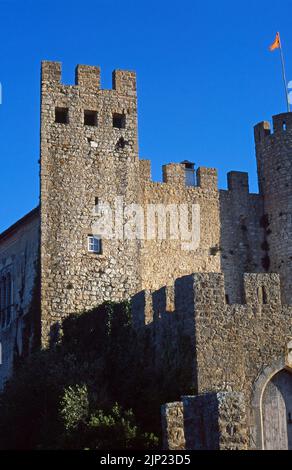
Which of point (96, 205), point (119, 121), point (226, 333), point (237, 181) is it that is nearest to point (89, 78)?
point (119, 121)

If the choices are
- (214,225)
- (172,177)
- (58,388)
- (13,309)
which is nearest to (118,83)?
(172,177)

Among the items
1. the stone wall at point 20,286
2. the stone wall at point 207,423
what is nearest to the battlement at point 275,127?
the stone wall at point 20,286

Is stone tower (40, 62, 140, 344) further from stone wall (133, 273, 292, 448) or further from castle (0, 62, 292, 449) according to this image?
stone wall (133, 273, 292, 448)

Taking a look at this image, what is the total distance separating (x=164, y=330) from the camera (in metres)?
24.6

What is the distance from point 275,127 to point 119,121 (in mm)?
6239

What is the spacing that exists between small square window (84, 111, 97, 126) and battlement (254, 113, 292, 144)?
6.88m

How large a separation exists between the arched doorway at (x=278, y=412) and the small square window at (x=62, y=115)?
44.8 ft

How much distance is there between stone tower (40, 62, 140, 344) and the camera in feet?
104

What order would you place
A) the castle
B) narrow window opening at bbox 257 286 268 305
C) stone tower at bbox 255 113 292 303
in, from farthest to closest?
stone tower at bbox 255 113 292 303, narrow window opening at bbox 257 286 268 305, the castle

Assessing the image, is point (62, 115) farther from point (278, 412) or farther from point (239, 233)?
point (278, 412)

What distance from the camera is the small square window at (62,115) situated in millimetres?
33562

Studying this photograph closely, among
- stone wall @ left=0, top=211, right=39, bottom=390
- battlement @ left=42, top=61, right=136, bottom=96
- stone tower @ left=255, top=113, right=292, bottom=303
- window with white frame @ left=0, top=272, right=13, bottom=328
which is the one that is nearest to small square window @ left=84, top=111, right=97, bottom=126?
battlement @ left=42, top=61, right=136, bottom=96

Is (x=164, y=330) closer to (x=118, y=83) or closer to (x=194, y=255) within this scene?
(x=194, y=255)
